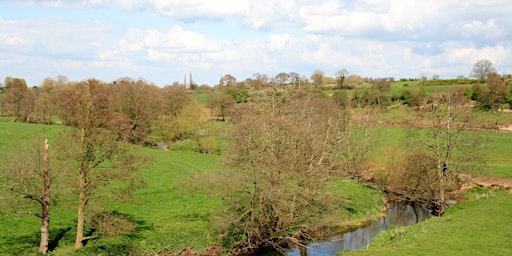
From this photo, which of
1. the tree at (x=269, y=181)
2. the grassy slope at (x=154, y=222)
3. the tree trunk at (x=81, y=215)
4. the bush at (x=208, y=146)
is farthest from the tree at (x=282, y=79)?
the tree trunk at (x=81, y=215)

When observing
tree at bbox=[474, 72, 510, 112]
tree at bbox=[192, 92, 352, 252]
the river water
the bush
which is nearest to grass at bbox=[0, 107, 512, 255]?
the river water

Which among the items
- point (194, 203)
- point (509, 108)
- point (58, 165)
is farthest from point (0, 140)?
point (509, 108)

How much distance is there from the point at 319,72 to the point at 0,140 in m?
99.0

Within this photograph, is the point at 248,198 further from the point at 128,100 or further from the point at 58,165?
the point at 128,100

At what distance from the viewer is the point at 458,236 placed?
85.6ft

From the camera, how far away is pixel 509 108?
3612 inches

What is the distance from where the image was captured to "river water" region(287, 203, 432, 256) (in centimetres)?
2958

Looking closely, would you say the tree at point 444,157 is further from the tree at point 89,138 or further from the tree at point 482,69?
the tree at point 482,69

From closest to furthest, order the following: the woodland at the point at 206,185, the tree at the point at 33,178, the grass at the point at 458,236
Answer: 1. the tree at the point at 33,178
2. the woodland at the point at 206,185
3. the grass at the point at 458,236

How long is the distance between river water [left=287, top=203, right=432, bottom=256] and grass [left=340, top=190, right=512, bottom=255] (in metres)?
2.88

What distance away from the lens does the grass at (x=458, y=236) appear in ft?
76.7

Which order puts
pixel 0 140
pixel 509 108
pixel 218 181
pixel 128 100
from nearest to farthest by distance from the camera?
pixel 218 181
pixel 0 140
pixel 128 100
pixel 509 108

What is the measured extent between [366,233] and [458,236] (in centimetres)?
965

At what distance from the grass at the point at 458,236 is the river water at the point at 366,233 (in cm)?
288
